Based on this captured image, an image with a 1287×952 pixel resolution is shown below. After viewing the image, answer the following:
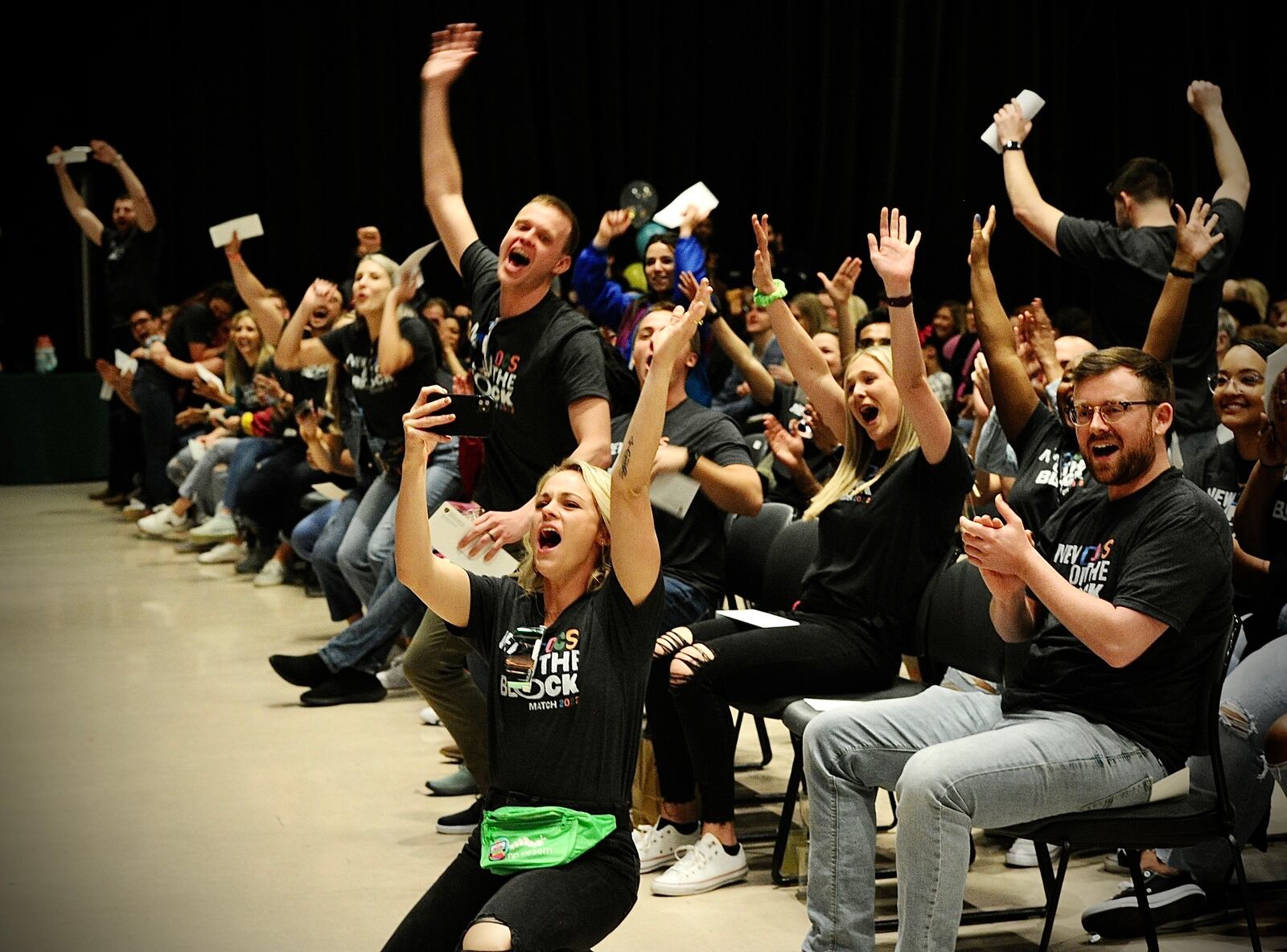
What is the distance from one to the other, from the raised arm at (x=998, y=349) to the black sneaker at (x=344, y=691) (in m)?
2.77

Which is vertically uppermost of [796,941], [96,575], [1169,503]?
[1169,503]

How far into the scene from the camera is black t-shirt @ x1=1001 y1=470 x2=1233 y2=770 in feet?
9.08

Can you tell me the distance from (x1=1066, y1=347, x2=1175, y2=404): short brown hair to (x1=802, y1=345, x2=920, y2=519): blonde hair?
0.71 meters

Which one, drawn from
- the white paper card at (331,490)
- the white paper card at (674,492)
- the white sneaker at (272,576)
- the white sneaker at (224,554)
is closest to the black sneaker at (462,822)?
the white paper card at (674,492)

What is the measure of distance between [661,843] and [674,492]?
891 mm

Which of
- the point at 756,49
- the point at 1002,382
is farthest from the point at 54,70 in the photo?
the point at 1002,382

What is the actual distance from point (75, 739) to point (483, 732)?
6.11 feet

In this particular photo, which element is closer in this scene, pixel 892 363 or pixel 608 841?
pixel 608 841

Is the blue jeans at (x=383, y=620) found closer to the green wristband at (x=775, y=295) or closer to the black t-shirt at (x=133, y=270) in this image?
the green wristband at (x=775, y=295)

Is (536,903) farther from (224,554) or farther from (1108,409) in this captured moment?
(224,554)

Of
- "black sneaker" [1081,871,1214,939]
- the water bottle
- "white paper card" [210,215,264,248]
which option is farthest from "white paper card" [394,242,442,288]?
the water bottle

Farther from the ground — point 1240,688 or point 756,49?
point 756,49

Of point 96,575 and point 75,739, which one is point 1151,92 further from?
point 75,739

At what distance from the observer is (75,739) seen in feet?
16.8
